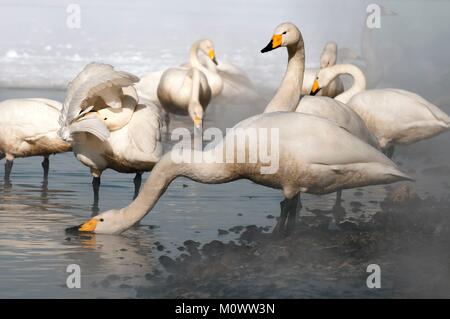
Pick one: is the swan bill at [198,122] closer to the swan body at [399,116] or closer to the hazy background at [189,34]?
the swan body at [399,116]

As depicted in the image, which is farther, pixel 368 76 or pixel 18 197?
pixel 368 76

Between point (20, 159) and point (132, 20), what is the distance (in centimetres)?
1975

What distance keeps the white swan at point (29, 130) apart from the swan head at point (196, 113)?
14.8 feet

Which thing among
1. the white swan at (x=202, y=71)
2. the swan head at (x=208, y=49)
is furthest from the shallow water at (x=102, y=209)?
the swan head at (x=208, y=49)

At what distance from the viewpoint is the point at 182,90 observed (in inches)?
611

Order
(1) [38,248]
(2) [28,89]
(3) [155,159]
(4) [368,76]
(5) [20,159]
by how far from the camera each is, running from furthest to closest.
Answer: (2) [28,89]
(4) [368,76]
(5) [20,159]
(3) [155,159]
(1) [38,248]

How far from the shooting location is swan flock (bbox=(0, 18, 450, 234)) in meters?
7.46

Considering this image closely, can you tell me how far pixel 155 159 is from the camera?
888cm

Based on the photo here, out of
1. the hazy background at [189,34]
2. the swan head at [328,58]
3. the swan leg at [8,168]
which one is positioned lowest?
the swan leg at [8,168]

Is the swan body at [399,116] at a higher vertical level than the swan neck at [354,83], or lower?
lower

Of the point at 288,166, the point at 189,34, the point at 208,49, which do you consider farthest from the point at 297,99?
the point at 189,34

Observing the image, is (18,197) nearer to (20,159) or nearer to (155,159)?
(155,159)

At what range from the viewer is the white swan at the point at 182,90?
1522 cm
